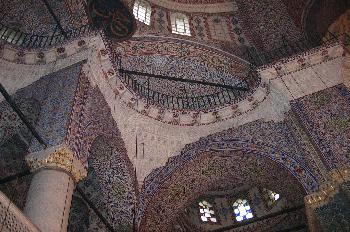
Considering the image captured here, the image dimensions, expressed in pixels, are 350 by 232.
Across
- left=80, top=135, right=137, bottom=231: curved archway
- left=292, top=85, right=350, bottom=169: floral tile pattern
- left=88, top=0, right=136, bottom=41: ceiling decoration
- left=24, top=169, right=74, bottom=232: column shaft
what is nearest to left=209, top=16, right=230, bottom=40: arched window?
left=88, top=0, right=136, bottom=41: ceiling decoration

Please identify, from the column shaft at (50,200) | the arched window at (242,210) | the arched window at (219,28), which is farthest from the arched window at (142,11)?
the column shaft at (50,200)

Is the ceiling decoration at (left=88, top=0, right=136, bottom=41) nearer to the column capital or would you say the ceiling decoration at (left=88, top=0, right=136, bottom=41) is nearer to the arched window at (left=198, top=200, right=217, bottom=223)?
the column capital

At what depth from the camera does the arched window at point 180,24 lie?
12305 millimetres

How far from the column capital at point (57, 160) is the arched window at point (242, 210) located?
5.53 m

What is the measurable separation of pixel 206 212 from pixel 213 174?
187 cm

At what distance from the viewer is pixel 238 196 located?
11.0m

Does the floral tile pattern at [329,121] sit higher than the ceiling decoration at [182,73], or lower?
lower

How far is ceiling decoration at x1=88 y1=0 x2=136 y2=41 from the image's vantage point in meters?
8.97

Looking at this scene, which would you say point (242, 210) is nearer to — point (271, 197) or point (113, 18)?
point (271, 197)

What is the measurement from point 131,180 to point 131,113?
1.38m

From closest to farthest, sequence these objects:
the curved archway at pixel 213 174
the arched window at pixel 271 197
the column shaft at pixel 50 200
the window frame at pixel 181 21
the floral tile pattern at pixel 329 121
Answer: the column shaft at pixel 50 200 → the floral tile pattern at pixel 329 121 → the curved archway at pixel 213 174 → the arched window at pixel 271 197 → the window frame at pixel 181 21

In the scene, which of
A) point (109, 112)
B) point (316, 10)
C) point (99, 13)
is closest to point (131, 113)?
point (109, 112)

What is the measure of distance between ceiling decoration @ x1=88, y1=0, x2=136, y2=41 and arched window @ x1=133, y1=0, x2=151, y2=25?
7.74 ft

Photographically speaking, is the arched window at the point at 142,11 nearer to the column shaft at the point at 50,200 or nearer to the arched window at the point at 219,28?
the arched window at the point at 219,28
